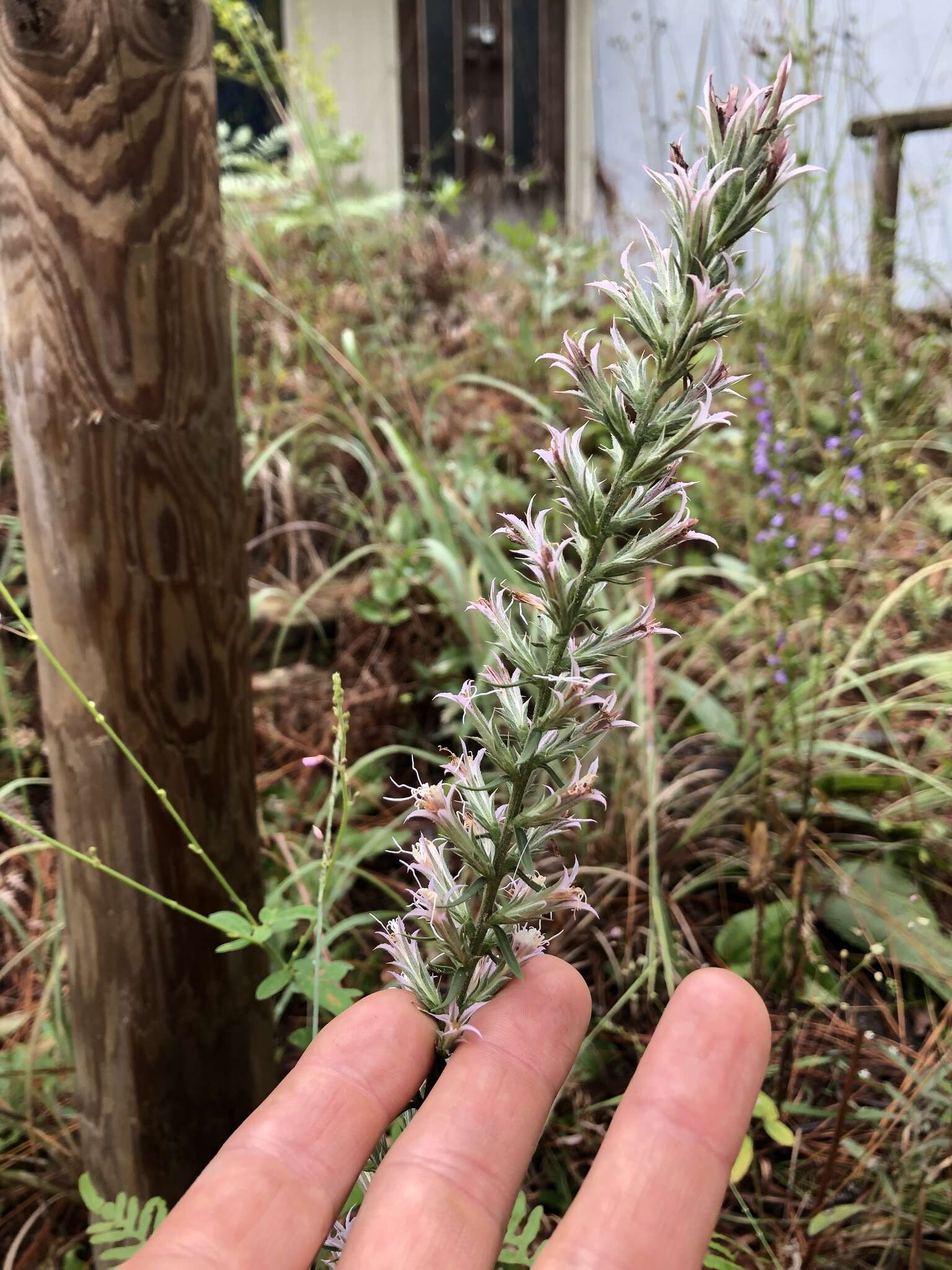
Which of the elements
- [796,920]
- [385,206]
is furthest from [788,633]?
[385,206]

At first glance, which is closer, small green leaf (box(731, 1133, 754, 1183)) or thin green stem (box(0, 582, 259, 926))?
thin green stem (box(0, 582, 259, 926))

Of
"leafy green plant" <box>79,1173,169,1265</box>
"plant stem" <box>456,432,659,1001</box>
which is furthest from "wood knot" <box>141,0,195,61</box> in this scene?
"leafy green plant" <box>79,1173,169,1265</box>

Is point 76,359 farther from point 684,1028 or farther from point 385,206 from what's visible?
point 385,206

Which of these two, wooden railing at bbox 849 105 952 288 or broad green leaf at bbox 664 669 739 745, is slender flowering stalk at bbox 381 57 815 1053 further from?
wooden railing at bbox 849 105 952 288

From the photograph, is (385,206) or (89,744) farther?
(385,206)

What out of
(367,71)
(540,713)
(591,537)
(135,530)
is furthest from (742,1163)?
(367,71)

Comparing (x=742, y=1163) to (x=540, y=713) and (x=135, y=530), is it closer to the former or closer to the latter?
(x=540, y=713)
